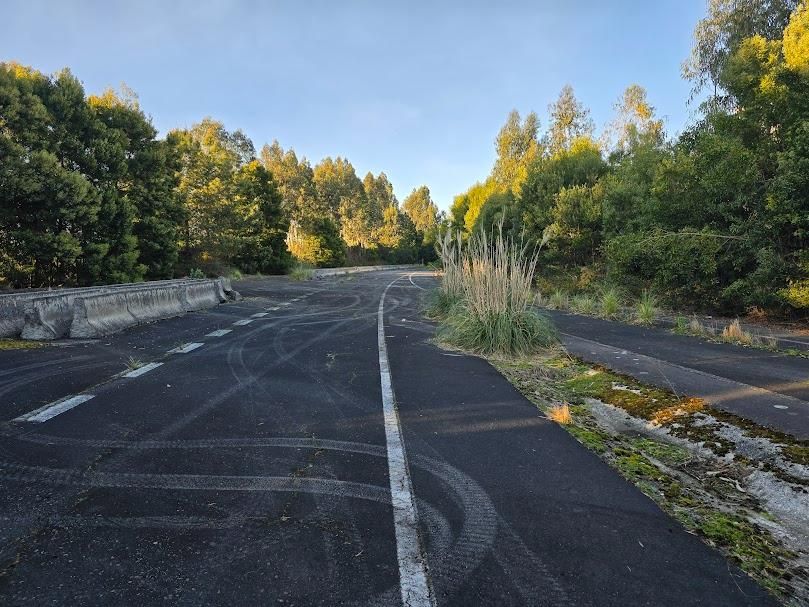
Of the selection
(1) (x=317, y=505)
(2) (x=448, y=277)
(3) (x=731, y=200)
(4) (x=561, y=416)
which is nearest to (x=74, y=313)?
(2) (x=448, y=277)

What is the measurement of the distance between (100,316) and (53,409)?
5720 mm

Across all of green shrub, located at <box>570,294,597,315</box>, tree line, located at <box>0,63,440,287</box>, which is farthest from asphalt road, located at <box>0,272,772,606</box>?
green shrub, located at <box>570,294,597,315</box>

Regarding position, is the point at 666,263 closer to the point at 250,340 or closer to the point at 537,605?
the point at 250,340

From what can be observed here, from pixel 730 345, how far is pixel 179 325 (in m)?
11.5

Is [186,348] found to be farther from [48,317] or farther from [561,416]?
[561,416]

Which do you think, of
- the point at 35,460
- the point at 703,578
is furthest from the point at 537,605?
the point at 35,460

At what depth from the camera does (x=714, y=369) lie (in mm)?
7148

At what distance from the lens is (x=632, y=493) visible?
10.7 ft

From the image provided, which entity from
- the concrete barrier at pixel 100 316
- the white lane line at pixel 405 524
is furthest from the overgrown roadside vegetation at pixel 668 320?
the concrete barrier at pixel 100 316

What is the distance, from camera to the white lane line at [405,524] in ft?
7.22

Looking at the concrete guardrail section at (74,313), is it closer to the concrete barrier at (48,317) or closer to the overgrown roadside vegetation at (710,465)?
the concrete barrier at (48,317)

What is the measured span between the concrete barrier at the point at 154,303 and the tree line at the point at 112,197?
7.23m

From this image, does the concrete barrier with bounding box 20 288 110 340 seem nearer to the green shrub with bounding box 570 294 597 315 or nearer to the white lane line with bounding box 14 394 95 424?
the white lane line with bounding box 14 394 95 424

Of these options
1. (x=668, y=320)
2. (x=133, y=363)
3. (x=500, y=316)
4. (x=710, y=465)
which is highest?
(x=500, y=316)
